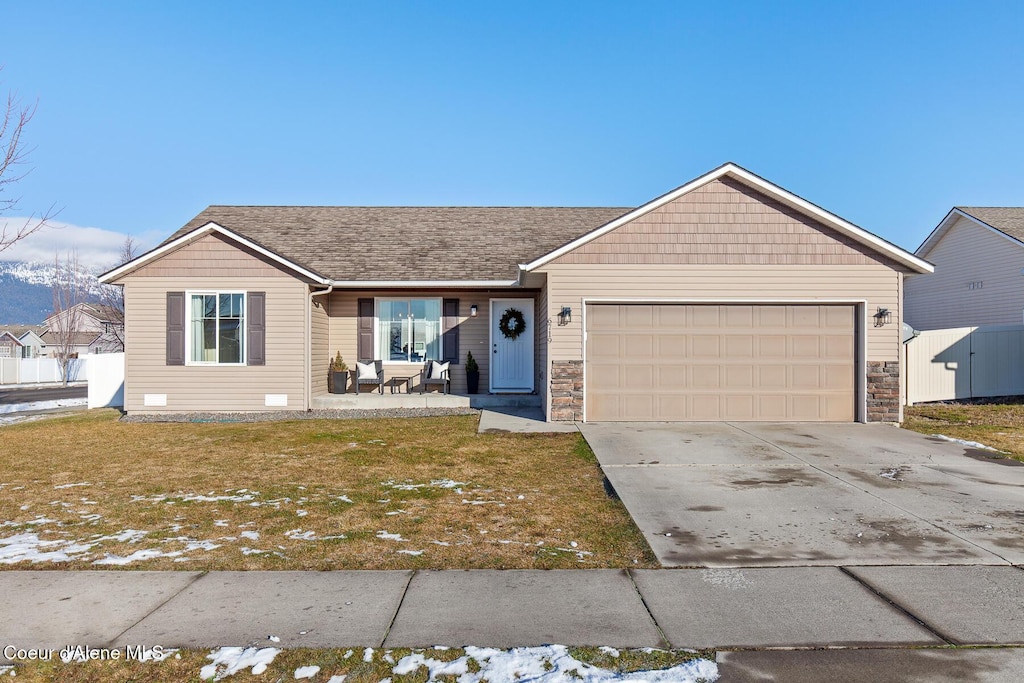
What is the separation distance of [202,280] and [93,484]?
7.05 m

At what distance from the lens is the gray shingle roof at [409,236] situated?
47.5ft

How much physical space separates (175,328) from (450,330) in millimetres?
5892

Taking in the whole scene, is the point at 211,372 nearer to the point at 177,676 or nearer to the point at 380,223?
the point at 380,223

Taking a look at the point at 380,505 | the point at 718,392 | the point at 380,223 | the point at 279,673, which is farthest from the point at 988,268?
the point at 279,673

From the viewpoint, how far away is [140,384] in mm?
13367

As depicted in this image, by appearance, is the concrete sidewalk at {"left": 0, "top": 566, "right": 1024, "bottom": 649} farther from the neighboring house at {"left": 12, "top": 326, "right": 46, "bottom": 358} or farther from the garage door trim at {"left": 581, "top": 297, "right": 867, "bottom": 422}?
the neighboring house at {"left": 12, "top": 326, "right": 46, "bottom": 358}

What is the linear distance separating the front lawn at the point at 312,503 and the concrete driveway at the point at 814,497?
522mm

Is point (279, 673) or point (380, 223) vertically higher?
point (380, 223)

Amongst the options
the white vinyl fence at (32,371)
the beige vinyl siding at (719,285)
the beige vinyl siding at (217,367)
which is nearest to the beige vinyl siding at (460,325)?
the beige vinyl siding at (217,367)

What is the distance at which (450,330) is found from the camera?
49.5 ft

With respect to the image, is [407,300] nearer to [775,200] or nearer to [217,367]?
[217,367]

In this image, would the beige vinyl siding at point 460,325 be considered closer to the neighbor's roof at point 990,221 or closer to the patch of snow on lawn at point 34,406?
the patch of snow on lawn at point 34,406

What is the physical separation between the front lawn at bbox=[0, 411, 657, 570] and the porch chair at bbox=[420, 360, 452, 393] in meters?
4.07

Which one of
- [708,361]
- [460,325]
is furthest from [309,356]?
[708,361]
